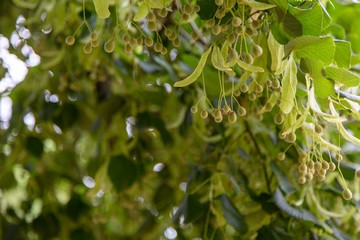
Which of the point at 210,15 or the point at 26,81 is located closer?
the point at 210,15

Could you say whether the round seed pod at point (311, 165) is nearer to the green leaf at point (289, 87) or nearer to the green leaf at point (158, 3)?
the green leaf at point (289, 87)

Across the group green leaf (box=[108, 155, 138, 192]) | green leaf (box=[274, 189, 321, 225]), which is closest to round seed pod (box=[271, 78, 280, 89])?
green leaf (box=[274, 189, 321, 225])

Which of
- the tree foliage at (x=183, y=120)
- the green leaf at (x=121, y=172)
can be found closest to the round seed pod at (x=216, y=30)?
the tree foliage at (x=183, y=120)

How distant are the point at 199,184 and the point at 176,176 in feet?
0.90

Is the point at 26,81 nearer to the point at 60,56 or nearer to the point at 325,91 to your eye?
the point at 60,56

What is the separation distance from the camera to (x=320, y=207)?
2.52 ft

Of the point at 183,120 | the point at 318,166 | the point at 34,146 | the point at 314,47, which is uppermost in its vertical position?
the point at 314,47

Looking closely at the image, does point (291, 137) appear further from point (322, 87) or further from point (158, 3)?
point (158, 3)

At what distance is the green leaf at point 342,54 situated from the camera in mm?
553

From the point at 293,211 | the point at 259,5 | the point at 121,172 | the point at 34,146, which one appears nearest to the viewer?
the point at 259,5

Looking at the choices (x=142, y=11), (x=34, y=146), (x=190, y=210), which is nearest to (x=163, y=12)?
(x=142, y=11)

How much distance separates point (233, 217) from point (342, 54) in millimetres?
266

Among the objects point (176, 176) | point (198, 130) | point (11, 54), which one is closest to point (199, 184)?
point (198, 130)

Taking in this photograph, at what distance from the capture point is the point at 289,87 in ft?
1.72
